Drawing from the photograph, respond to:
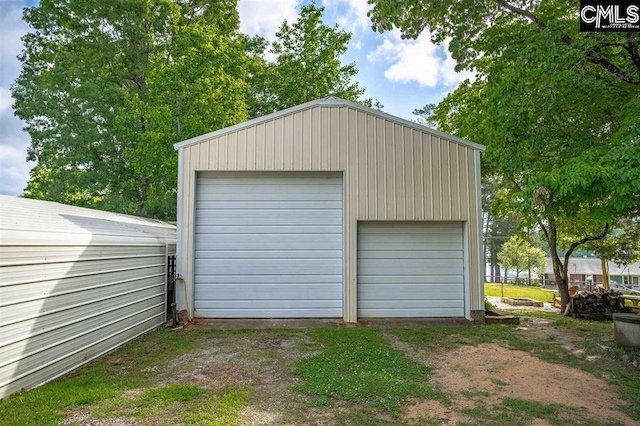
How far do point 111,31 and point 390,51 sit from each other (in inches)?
386

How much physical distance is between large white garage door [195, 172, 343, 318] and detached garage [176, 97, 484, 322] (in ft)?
0.06

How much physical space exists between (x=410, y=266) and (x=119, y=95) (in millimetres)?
10974

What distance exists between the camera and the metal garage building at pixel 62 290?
129 inches

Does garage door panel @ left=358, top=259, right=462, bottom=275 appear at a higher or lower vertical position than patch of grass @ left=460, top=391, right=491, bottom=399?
higher

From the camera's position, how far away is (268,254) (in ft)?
21.9

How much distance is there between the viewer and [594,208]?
4.69 m

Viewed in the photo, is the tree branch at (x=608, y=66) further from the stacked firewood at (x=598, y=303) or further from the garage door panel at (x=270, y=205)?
the stacked firewood at (x=598, y=303)

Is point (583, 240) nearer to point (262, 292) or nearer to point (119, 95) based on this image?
point (262, 292)

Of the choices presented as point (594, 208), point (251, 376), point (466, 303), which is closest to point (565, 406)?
point (594, 208)

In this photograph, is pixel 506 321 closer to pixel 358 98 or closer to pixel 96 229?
pixel 96 229

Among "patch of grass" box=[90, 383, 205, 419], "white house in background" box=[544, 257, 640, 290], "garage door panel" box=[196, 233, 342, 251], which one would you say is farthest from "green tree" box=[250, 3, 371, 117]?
"white house in background" box=[544, 257, 640, 290]

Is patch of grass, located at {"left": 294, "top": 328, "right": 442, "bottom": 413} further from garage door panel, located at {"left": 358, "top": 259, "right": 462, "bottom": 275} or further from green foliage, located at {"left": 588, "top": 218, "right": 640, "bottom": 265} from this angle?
green foliage, located at {"left": 588, "top": 218, "right": 640, "bottom": 265}

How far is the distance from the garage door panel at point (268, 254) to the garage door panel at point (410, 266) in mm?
596

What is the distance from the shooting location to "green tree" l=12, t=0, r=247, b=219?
1062cm
